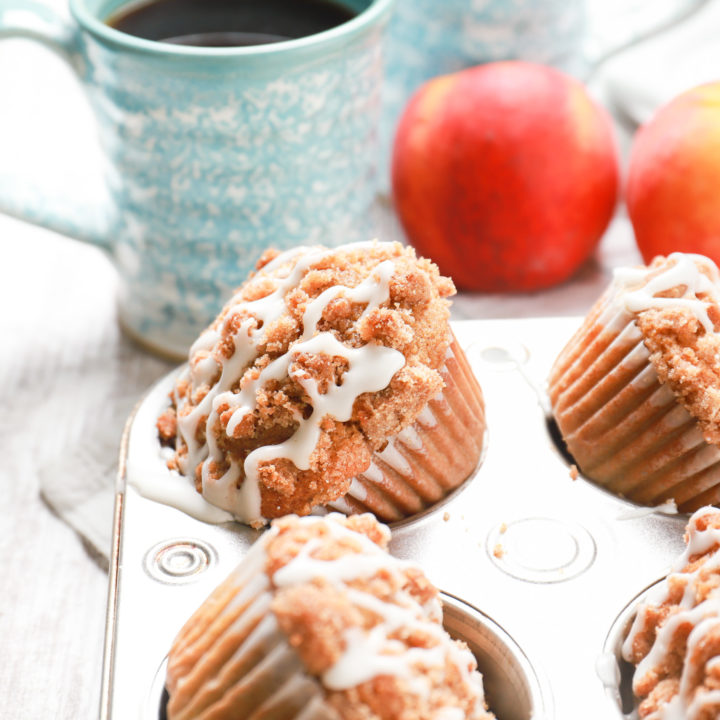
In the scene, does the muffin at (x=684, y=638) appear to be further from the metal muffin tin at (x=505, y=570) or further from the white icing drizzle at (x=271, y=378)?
the white icing drizzle at (x=271, y=378)

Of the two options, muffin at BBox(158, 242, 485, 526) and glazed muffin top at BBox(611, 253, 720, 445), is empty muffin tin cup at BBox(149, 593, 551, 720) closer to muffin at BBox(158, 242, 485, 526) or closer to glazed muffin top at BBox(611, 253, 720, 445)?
muffin at BBox(158, 242, 485, 526)

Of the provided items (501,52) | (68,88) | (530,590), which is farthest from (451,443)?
(68,88)

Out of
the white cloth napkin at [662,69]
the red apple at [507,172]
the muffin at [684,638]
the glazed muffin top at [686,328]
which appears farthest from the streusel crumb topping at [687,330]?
the white cloth napkin at [662,69]

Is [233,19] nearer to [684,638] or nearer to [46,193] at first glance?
[46,193]

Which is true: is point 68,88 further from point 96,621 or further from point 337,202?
point 96,621

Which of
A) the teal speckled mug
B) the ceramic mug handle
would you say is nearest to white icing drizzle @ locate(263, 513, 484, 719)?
the teal speckled mug

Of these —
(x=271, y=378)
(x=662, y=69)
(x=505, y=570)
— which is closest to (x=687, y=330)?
(x=505, y=570)
